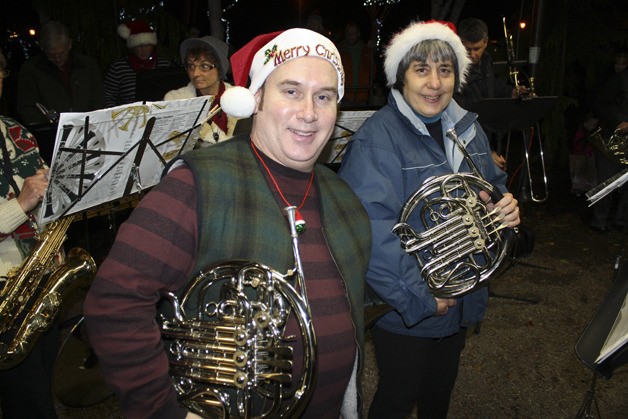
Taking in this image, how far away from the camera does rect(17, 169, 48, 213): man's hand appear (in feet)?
7.31

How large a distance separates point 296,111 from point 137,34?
467 centimetres

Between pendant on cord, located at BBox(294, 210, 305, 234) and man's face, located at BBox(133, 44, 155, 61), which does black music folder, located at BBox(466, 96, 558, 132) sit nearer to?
pendant on cord, located at BBox(294, 210, 305, 234)

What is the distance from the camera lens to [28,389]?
2.43 meters

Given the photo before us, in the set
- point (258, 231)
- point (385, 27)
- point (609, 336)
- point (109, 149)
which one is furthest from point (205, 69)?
point (385, 27)

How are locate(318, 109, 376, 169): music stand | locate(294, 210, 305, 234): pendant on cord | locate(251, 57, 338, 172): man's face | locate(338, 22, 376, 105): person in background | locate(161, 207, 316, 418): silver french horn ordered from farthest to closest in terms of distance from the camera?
1. locate(338, 22, 376, 105): person in background
2. locate(318, 109, 376, 169): music stand
3. locate(251, 57, 338, 172): man's face
4. locate(294, 210, 305, 234): pendant on cord
5. locate(161, 207, 316, 418): silver french horn

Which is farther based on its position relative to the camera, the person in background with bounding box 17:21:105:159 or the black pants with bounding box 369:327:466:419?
the person in background with bounding box 17:21:105:159

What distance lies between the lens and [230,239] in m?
1.51

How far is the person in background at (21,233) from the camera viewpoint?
225 centimetres

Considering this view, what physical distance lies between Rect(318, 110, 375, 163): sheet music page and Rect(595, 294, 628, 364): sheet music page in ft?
6.91

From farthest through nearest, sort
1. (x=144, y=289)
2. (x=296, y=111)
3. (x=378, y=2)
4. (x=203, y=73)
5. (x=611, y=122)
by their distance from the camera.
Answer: (x=378, y=2) < (x=611, y=122) < (x=203, y=73) < (x=296, y=111) < (x=144, y=289)

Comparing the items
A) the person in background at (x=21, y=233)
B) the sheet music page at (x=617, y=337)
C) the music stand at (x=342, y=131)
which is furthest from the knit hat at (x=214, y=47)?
the sheet music page at (x=617, y=337)

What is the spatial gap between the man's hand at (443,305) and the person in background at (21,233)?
183 centimetres

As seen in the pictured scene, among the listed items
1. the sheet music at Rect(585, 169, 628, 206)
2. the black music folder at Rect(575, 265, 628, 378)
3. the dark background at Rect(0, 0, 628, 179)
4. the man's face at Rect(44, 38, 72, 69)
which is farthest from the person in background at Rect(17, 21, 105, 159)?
the black music folder at Rect(575, 265, 628, 378)

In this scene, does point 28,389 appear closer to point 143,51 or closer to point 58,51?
point 58,51
